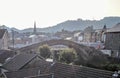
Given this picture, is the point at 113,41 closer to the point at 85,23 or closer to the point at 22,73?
the point at 22,73

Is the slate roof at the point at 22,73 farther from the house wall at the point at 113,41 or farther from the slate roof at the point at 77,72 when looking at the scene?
the house wall at the point at 113,41

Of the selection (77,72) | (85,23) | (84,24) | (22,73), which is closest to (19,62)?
(22,73)

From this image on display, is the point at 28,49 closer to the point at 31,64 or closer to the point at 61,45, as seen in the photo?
the point at 61,45

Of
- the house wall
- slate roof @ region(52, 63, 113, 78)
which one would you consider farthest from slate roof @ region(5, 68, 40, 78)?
the house wall

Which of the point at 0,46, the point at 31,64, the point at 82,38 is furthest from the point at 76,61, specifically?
the point at 82,38

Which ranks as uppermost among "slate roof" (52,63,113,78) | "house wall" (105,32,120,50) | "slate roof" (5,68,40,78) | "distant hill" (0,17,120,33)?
"distant hill" (0,17,120,33)

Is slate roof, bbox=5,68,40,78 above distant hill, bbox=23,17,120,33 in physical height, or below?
below

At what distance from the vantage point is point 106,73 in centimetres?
1416

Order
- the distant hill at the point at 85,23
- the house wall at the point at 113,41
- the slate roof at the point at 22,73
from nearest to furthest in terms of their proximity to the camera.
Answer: the slate roof at the point at 22,73 < the house wall at the point at 113,41 < the distant hill at the point at 85,23

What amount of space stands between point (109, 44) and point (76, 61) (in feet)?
43.2

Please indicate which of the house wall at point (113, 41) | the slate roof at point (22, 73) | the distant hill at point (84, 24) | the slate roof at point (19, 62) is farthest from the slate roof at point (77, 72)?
the distant hill at point (84, 24)

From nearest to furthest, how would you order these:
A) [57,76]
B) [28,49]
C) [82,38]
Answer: [57,76], [28,49], [82,38]

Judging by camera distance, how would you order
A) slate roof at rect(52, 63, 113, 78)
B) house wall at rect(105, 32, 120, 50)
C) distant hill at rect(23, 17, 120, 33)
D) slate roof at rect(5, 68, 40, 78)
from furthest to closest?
distant hill at rect(23, 17, 120, 33)
house wall at rect(105, 32, 120, 50)
slate roof at rect(5, 68, 40, 78)
slate roof at rect(52, 63, 113, 78)

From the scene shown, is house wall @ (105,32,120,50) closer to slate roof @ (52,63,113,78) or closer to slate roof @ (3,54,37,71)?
slate roof @ (3,54,37,71)
